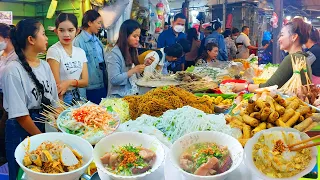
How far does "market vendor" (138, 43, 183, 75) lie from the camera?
3.51 m

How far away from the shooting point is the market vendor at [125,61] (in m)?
3.22

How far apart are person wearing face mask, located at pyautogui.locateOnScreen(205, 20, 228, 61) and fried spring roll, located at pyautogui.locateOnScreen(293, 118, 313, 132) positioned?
2.64m

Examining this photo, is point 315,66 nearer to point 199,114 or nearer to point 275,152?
point 199,114

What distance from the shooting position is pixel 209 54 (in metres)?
4.44

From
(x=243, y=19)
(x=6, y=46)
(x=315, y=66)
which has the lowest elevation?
(x=315, y=66)

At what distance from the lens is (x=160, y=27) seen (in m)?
3.88

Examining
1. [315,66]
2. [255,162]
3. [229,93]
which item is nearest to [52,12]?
[229,93]


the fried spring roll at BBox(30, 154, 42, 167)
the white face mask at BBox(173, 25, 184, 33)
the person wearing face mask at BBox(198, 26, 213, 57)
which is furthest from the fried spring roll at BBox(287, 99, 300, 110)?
the person wearing face mask at BBox(198, 26, 213, 57)

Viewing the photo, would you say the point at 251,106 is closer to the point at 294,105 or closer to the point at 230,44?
the point at 294,105

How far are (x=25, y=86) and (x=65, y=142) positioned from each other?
98 centimetres

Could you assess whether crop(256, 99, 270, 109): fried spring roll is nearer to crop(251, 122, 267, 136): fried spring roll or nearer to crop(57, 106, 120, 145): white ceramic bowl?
crop(251, 122, 267, 136): fried spring roll

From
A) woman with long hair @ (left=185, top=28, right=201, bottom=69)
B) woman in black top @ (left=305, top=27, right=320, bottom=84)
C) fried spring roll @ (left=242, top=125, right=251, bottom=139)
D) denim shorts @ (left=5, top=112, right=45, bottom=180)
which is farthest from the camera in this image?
woman with long hair @ (left=185, top=28, right=201, bottom=69)

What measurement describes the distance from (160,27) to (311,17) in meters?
1.83

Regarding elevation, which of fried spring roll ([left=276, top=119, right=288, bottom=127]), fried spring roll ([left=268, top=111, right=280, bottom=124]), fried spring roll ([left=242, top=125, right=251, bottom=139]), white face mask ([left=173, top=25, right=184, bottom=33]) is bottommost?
fried spring roll ([left=242, top=125, right=251, bottom=139])
